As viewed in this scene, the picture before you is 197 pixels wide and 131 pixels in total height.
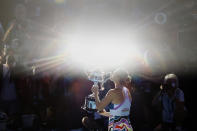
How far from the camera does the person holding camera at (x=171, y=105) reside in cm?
637

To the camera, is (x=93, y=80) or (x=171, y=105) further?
(x=171, y=105)

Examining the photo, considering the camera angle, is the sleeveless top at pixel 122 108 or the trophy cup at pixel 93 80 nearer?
the sleeveless top at pixel 122 108

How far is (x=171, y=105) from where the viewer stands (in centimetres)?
658

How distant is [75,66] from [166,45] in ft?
13.7

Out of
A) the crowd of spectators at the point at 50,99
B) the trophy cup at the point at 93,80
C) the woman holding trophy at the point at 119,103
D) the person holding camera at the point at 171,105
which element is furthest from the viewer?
the crowd of spectators at the point at 50,99

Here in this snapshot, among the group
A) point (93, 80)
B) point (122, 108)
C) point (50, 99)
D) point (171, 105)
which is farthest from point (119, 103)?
point (50, 99)

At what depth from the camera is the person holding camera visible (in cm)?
637

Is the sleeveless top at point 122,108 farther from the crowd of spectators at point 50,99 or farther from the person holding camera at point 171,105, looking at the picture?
the person holding camera at point 171,105

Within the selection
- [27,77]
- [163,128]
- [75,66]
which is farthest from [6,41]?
[163,128]

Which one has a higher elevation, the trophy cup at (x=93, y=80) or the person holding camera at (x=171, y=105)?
the trophy cup at (x=93, y=80)

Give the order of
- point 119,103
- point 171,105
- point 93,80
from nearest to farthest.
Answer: point 119,103
point 93,80
point 171,105

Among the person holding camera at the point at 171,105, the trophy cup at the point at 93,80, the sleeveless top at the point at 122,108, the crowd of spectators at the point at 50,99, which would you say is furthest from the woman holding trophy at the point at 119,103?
the person holding camera at the point at 171,105

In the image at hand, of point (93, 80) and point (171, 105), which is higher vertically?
point (93, 80)

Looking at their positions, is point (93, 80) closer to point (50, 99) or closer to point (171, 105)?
point (171, 105)
